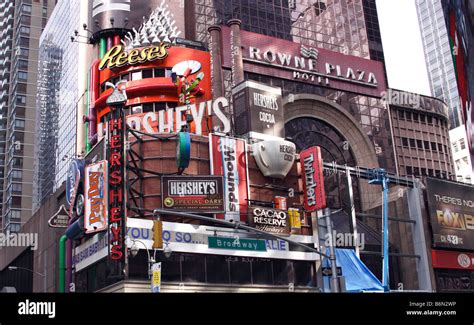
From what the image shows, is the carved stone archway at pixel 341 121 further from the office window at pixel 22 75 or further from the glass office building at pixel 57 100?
the office window at pixel 22 75

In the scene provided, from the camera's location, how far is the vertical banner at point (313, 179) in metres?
45.9

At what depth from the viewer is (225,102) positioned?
54.9 metres

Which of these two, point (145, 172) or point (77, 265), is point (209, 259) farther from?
point (77, 265)

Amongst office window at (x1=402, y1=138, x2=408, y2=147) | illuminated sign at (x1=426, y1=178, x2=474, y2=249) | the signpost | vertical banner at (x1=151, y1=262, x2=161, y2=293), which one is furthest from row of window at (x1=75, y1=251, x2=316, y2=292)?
office window at (x1=402, y1=138, x2=408, y2=147)

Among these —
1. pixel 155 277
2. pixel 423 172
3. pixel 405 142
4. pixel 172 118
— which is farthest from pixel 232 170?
pixel 423 172

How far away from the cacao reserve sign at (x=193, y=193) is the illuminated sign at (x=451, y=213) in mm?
19779

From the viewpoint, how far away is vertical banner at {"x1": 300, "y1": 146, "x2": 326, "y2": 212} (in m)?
45.9

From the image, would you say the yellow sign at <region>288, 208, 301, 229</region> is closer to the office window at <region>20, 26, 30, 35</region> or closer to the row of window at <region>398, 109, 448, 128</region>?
the row of window at <region>398, 109, 448, 128</region>

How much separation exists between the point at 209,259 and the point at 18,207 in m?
90.8

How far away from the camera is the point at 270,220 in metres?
43.9

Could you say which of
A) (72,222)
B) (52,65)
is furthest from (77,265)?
(52,65)

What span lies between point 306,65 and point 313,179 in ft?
78.2

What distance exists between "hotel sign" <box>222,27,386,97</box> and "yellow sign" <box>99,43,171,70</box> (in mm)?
6312

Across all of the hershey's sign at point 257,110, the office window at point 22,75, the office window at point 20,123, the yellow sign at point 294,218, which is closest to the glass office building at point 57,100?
the office window at point 20,123
